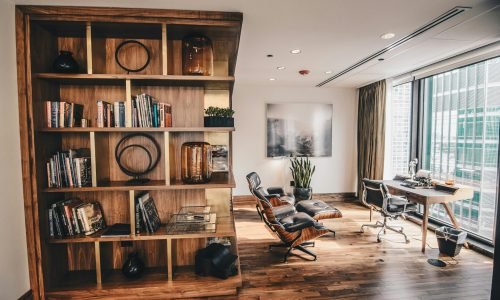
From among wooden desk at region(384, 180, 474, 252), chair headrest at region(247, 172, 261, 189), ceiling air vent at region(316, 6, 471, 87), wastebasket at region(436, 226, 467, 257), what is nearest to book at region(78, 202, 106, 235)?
chair headrest at region(247, 172, 261, 189)

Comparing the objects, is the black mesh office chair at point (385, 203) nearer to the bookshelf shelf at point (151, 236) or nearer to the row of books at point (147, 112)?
the bookshelf shelf at point (151, 236)

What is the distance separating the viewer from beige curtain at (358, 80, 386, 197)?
4.96 meters

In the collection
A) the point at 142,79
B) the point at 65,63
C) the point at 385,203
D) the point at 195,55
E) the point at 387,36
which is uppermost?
the point at 387,36

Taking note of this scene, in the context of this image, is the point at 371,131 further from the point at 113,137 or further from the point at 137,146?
the point at 113,137

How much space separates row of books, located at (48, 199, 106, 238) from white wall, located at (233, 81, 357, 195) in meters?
3.55

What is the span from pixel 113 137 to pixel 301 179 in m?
3.78

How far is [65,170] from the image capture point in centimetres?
219

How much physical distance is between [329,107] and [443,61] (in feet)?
7.55

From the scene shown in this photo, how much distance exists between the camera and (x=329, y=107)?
579 cm

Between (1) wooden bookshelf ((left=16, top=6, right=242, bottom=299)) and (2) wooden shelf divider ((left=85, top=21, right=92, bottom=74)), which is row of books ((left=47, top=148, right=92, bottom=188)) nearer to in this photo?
(1) wooden bookshelf ((left=16, top=6, right=242, bottom=299))

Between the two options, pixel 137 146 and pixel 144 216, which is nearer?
pixel 144 216

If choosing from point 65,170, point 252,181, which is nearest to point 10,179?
point 65,170

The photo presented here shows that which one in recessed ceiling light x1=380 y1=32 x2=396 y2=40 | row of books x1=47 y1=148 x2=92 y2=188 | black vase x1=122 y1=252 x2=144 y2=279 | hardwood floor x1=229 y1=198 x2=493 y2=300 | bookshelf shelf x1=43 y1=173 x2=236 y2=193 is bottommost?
hardwood floor x1=229 y1=198 x2=493 y2=300

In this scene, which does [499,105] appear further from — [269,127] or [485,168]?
[269,127]
